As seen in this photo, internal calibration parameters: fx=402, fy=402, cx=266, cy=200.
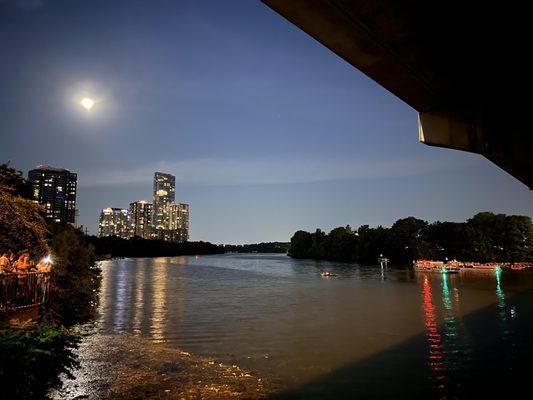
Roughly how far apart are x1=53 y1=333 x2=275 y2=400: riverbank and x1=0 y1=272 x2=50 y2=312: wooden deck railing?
294 cm

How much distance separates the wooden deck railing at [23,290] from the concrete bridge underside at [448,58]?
1280 cm

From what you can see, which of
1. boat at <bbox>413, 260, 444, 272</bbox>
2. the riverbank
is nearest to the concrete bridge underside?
the riverbank

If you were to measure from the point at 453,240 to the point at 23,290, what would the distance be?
134 metres

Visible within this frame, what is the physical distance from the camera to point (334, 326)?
25578 mm

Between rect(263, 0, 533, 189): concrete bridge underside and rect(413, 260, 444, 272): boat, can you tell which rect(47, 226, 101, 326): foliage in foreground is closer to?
rect(263, 0, 533, 189): concrete bridge underside

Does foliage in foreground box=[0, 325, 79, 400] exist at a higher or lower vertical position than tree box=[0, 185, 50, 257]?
lower

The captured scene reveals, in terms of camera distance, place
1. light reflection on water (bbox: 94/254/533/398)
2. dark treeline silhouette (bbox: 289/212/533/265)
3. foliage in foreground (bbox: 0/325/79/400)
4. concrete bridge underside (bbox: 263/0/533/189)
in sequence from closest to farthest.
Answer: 1. concrete bridge underside (bbox: 263/0/533/189)
2. foliage in foreground (bbox: 0/325/79/400)
3. light reflection on water (bbox: 94/254/533/398)
4. dark treeline silhouette (bbox: 289/212/533/265)

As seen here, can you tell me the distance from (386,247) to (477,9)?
15770cm

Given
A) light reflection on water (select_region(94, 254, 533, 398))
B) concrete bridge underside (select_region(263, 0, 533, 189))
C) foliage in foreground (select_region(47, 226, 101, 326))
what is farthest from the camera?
foliage in foreground (select_region(47, 226, 101, 326))

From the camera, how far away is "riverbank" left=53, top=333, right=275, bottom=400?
11.9 meters

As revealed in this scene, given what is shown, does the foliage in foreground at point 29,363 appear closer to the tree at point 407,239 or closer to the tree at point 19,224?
the tree at point 19,224

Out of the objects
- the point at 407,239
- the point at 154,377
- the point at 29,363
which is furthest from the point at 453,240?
the point at 29,363

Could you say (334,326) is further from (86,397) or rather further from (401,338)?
(86,397)

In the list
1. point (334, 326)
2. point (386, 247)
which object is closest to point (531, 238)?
point (386, 247)
